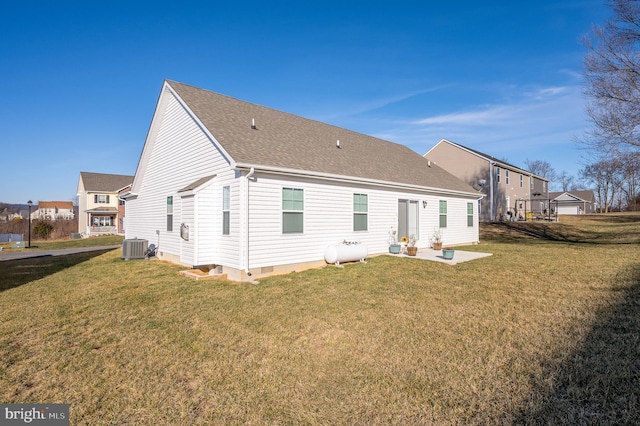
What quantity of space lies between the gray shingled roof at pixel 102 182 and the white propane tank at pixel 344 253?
41220 millimetres

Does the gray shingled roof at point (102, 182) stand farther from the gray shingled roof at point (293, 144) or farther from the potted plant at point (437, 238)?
the potted plant at point (437, 238)

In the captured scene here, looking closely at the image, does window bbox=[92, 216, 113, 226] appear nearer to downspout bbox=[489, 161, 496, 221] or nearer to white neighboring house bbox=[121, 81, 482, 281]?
white neighboring house bbox=[121, 81, 482, 281]

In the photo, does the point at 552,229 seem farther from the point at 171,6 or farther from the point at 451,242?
the point at 171,6

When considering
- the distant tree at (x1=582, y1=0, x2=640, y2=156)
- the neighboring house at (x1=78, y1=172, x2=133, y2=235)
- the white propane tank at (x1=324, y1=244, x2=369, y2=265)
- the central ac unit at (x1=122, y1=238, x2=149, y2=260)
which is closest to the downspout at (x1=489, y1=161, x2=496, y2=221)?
the distant tree at (x1=582, y1=0, x2=640, y2=156)

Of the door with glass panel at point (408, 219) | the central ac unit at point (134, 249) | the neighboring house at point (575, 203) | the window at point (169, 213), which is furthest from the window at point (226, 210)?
the neighboring house at point (575, 203)

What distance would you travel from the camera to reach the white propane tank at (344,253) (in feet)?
33.3

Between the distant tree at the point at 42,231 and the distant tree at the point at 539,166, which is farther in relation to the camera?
the distant tree at the point at 539,166

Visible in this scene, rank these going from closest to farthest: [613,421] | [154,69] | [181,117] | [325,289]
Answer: [613,421], [325,289], [181,117], [154,69]

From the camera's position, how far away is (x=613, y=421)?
8.58 feet

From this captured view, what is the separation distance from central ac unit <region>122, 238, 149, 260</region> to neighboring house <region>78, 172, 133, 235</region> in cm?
2952

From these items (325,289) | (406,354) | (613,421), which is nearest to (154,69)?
(325,289)

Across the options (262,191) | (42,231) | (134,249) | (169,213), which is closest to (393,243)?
(262,191)

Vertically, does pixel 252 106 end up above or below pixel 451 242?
above

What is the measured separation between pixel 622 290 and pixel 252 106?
42.1 ft
